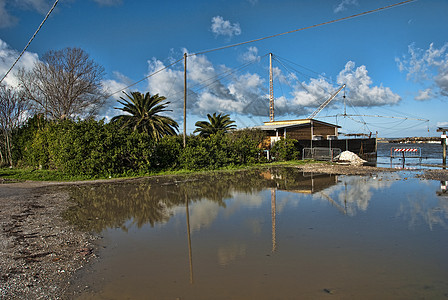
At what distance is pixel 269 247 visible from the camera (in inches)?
224

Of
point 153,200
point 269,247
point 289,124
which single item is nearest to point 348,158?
point 289,124

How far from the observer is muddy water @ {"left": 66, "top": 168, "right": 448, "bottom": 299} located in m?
4.12

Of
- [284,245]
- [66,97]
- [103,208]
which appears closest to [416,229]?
[284,245]

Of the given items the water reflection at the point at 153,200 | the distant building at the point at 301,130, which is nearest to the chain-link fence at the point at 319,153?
the distant building at the point at 301,130

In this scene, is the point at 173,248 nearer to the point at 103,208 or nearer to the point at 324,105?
the point at 103,208

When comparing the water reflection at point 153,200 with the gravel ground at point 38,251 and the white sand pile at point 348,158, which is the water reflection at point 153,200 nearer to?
the gravel ground at point 38,251

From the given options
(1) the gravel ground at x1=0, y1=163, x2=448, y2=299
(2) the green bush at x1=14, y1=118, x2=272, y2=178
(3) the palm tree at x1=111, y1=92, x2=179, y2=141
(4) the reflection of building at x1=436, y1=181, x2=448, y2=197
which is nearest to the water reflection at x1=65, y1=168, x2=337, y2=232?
(1) the gravel ground at x1=0, y1=163, x2=448, y2=299

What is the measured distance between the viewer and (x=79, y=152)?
17688mm

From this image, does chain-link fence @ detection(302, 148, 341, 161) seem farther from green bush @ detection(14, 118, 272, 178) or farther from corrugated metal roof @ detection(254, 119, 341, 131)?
green bush @ detection(14, 118, 272, 178)

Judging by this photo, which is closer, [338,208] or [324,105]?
[338,208]

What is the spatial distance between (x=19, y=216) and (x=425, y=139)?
42383 mm

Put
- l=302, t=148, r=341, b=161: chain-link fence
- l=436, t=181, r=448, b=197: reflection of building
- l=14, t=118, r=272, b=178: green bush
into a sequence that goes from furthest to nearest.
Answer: l=302, t=148, r=341, b=161: chain-link fence → l=14, t=118, r=272, b=178: green bush → l=436, t=181, r=448, b=197: reflection of building

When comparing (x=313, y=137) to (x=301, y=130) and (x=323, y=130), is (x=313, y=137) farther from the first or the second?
(x=323, y=130)

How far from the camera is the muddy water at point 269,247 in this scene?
13.5 feet
